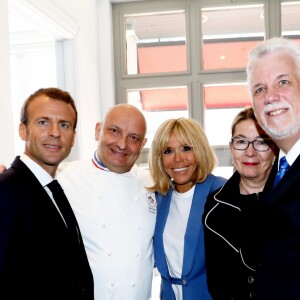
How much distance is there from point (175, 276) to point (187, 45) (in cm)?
327

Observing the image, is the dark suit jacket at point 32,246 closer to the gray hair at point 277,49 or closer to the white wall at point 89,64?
the gray hair at point 277,49

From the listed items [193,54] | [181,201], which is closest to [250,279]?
[181,201]

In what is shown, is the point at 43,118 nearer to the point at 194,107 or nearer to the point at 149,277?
the point at 149,277

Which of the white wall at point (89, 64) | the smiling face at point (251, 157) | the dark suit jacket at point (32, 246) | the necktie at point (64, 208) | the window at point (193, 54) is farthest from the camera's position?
the window at point (193, 54)

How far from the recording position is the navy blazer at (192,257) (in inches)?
72.1

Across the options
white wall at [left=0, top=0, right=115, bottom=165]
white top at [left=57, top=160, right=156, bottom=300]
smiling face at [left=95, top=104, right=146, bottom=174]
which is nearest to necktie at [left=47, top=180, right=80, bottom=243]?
white top at [left=57, top=160, right=156, bottom=300]

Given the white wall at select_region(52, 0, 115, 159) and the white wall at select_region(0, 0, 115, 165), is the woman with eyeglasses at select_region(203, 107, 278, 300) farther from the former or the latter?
the white wall at select_region(52, 0, 115, 159)

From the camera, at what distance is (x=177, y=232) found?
1947 millimetres

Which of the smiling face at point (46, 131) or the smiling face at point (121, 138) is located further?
the smiling face at point (121, 138)

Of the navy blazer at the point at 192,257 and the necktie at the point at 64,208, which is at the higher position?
the necktie at the point at 64,208

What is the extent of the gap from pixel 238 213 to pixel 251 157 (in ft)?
0.82

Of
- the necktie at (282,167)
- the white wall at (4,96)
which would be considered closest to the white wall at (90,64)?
the white wall at (4,96)

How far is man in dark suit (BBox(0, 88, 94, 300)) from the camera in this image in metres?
1.17

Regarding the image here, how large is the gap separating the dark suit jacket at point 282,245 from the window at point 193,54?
3.28 meters
